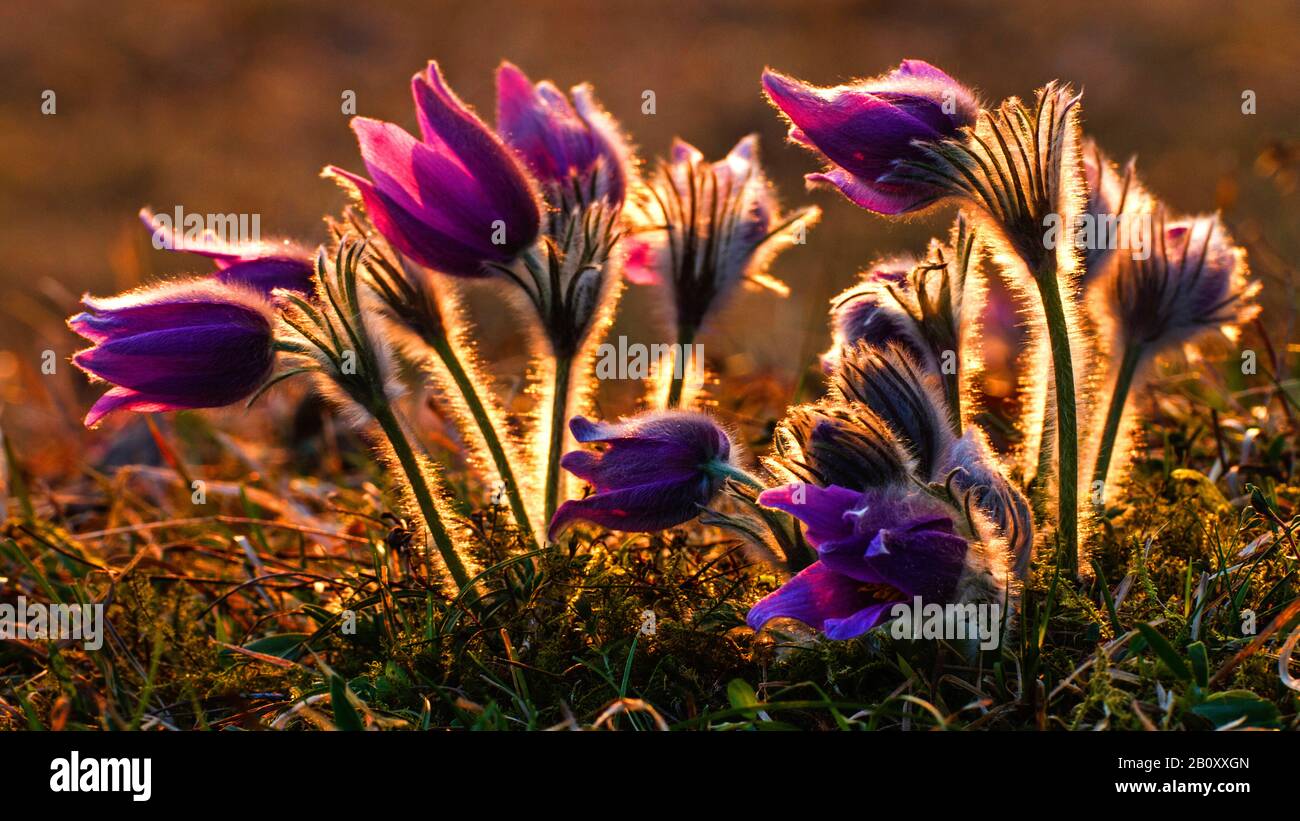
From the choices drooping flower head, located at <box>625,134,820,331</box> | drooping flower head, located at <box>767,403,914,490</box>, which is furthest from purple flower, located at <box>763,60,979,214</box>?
drooping flower head, located at <box>625,134,820,331</box>

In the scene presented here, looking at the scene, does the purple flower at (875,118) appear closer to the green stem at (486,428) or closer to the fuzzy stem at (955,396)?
the fuzzy stem at (955,396)

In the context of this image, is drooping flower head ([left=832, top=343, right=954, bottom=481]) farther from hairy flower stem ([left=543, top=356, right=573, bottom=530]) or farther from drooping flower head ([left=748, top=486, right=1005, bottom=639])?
hairy flower stem ([left=543, top=356, right=573, bottom=530])

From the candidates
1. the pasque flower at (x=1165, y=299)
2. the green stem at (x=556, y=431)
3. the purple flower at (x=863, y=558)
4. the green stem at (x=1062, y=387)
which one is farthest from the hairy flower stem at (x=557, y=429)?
the pasque flower at (x=1165, y=299)

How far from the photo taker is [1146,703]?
2062 mm

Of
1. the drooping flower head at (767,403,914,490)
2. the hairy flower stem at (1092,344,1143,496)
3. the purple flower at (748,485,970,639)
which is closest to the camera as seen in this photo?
the purple flower at (748,485,970,639)

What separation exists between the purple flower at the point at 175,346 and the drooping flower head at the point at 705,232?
84 centimetres

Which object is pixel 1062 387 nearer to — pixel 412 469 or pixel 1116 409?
pixel 1116 409

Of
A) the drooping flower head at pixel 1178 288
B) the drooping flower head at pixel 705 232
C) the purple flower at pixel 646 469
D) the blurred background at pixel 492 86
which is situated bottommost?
the purple flower at pixel 646 469

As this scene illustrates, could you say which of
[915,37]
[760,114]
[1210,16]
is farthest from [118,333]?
[1210,16]

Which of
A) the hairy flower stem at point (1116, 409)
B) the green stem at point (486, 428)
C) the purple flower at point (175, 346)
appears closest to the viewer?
the purple flower at point (175, 346)

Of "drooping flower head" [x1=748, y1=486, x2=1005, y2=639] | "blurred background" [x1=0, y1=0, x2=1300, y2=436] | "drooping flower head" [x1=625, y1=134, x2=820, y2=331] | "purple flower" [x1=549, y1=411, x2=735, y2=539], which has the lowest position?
"drooping flower head" [x1=748, y1=486, x2=1005, y2=639]

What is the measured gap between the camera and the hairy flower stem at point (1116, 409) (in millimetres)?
2717

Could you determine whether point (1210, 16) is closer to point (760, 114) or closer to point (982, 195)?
point (760, 114)

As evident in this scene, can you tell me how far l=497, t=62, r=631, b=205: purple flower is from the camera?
2.73m
